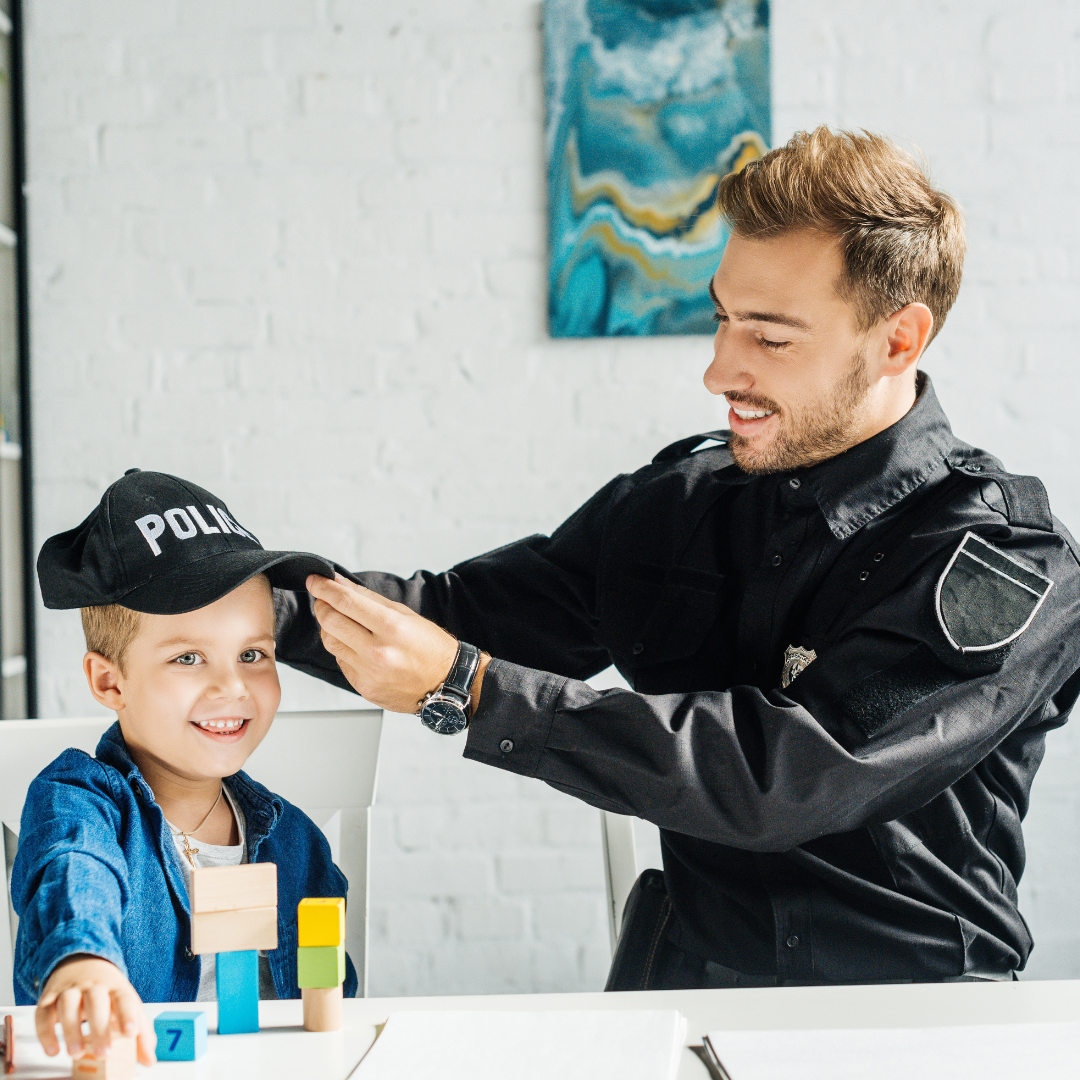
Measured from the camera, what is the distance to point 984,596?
102cm

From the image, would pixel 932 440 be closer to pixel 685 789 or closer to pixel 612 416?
pixel 685 789

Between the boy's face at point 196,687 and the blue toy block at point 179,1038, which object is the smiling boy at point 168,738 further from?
the blue toy block at point 179,1038

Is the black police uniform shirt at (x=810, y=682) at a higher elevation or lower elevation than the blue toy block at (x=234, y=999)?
higher

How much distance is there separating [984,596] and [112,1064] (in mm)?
826

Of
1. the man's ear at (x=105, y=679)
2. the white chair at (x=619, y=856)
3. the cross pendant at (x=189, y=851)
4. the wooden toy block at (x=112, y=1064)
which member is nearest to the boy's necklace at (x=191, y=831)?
the cross pendant at (x=189, y=851)

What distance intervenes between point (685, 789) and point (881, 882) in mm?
299

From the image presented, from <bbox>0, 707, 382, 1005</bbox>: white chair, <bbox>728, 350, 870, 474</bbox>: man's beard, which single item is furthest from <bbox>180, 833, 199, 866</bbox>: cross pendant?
<bbox>728, 350, 870, 474</bbox>: man's beard

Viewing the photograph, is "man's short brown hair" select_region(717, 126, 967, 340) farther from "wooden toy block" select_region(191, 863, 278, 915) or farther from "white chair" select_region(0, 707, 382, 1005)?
"wooden toy block" select_region(191, 863, 278, 915)

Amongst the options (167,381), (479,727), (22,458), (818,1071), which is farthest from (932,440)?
(22,458)

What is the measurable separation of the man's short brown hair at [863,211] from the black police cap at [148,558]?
0.64m

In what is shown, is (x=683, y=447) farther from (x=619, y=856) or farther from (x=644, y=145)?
(x=644, y=145)

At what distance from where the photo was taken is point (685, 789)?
0.98 m

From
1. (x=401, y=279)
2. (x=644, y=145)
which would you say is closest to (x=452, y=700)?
(x=401, y=279)

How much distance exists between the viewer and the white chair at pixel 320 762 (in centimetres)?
118
